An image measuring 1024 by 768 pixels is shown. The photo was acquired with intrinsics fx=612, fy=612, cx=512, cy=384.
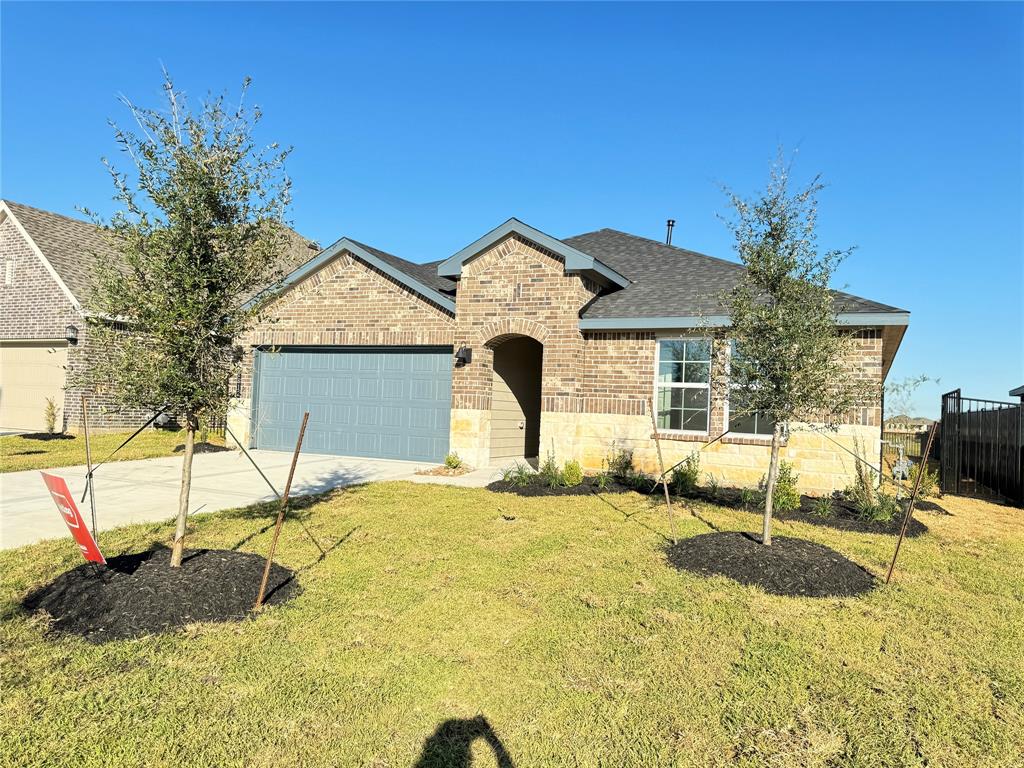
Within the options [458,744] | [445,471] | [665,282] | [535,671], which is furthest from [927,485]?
[458,744]

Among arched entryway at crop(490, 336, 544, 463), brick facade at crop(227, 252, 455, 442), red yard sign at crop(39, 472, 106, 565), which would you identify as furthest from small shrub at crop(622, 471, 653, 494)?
red yard sign at crop(39, 472, 106, 565)

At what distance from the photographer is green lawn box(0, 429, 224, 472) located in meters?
11.9

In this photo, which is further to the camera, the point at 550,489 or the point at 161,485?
the point at 550,489

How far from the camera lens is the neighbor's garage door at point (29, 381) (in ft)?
58.6

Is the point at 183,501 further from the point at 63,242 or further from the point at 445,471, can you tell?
the point at 63,242

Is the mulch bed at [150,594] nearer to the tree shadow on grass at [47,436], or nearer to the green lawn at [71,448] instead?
the green lawn at [71,448]

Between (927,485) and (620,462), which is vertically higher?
(620,462)

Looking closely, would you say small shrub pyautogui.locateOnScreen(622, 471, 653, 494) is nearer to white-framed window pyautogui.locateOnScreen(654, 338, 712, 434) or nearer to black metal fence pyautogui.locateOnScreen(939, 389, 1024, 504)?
white-framed window pyautogui.locateOnScreen(654, 338, 712, 434)

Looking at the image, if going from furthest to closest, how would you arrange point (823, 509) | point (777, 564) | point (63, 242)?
point (63, 242) < point (823, 509) < point (777, 564)

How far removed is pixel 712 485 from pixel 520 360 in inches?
251

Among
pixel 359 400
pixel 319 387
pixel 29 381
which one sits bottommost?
pixel 359 400

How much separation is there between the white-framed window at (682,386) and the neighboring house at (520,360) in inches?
1.1

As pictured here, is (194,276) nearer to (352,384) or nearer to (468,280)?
(468,280)

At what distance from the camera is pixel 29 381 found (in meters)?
18.4
